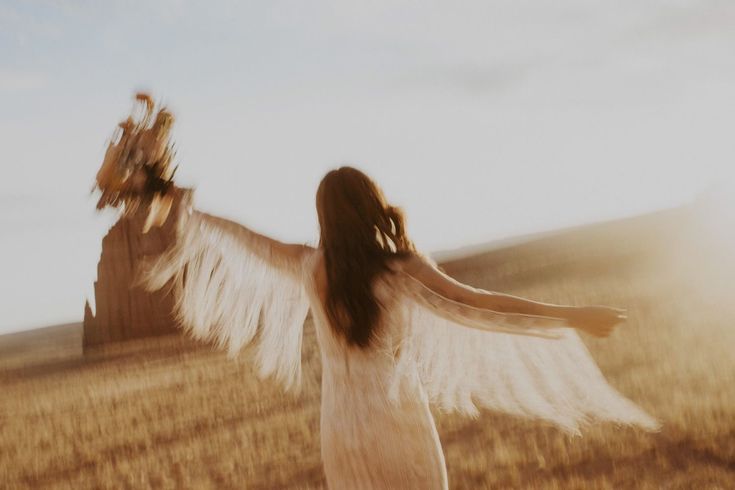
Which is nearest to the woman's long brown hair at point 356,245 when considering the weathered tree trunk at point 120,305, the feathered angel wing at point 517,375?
the feathered angel wing at point 517,375

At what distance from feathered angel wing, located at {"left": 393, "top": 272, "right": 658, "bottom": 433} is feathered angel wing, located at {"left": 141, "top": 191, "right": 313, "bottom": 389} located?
1.79 feet

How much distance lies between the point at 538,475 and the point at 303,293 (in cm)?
350

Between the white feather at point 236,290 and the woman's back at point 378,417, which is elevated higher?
the white feather at point 236,290

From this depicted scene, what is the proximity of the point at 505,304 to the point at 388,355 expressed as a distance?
15.2 inches

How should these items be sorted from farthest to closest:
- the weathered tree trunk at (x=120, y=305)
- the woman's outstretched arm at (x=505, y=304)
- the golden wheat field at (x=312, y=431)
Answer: the weathered tree trunk at (x=120, y=305)
the golden wheat field at (x=312, y=431)
the woman's outstretched arm at (x=505, y=304)

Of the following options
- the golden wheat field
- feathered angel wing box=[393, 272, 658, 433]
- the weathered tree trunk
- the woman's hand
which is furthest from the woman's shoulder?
the weathered tree trunk

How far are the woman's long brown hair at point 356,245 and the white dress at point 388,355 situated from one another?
52mm

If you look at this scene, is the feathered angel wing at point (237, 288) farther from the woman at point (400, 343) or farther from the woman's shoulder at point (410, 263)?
the woman's shoulder at point (410, 263)

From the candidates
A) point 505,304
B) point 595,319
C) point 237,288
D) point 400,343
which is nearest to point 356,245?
point 400,343

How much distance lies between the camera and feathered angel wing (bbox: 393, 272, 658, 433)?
2488mm

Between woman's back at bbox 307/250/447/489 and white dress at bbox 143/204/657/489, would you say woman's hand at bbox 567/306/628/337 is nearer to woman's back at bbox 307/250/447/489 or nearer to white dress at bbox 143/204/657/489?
white dress at bbox 143/204/657/489

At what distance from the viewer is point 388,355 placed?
2328 millimetres

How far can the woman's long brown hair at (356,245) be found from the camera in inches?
88.1

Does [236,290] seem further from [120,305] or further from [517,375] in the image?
[120,305]
